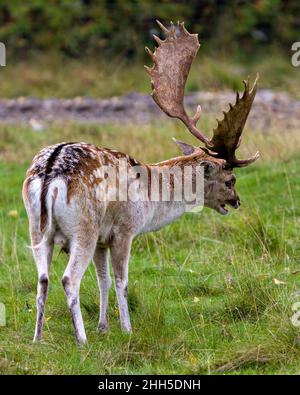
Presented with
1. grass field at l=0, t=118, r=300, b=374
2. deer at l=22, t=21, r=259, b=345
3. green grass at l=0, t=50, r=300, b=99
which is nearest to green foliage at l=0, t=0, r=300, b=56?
green grass at l=0, t=50, r=300, b=99

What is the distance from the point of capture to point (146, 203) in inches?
333

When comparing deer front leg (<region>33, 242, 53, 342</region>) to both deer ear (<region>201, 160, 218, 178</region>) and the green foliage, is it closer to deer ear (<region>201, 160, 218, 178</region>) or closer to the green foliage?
deer ear (<region>201, 160, 218, 178</region>)

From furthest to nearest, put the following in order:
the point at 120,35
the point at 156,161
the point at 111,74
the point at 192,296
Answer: the point at 120,35 < the point at 111,74 < the point at 156,161 < the point at 192,296

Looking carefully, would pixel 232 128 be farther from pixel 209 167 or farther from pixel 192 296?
pixel 192 296

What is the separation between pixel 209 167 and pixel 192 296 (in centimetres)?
107

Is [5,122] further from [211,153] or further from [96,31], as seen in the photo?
[211,153]

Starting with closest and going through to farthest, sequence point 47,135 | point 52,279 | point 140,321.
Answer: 1. point 140,321
2. point 52,279
3. point 47,135

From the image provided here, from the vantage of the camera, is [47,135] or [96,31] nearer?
Result: [47,135]

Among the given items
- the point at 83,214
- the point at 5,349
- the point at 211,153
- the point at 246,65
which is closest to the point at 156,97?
the point at 211,153

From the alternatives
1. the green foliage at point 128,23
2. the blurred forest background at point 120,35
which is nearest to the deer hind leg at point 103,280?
the blurred forest background at point 120,35

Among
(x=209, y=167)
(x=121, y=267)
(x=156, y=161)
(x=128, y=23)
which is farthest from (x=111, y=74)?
(x=121, y=267)

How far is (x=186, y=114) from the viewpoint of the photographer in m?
9.13

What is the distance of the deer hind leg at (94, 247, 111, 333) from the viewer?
8273mm

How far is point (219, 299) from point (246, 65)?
1469 cm
